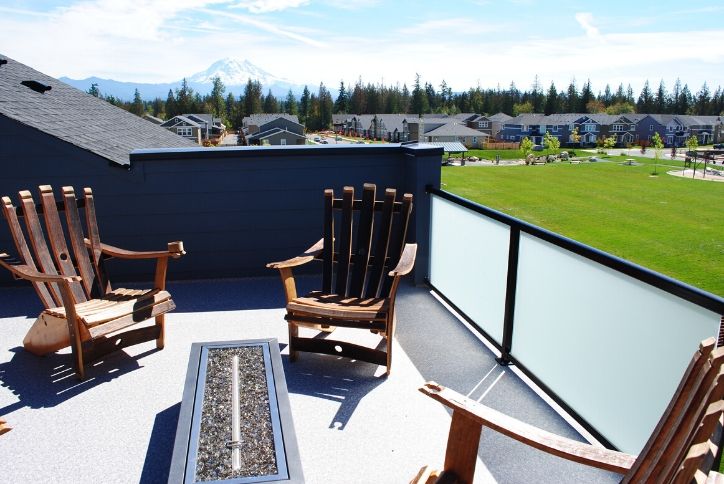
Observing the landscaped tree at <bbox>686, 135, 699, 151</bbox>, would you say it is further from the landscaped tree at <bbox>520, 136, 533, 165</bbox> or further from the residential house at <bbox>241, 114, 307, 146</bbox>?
the residential house at <bbox>241, 114, 307, 146</bbox>

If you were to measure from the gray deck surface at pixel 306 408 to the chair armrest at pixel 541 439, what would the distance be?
859 mm

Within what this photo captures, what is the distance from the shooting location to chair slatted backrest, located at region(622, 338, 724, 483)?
1.14m

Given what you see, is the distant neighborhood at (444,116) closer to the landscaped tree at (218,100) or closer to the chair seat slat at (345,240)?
the landscaped tree at (218,100)

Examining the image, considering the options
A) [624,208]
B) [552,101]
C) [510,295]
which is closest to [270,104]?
[552,101]

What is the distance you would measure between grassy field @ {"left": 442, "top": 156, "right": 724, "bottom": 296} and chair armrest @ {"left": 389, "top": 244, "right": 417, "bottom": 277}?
64.1 feet

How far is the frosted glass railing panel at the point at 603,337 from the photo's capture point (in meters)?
2.25

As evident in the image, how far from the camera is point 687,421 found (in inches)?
47.1

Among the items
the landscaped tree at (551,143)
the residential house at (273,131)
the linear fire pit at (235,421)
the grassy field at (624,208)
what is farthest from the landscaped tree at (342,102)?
the linear fire pit at (235,421)

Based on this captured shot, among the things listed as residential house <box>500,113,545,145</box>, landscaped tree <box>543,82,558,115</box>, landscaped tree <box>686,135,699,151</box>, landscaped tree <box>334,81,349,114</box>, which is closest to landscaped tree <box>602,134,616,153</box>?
residential house <box>500,113,545,145</box>

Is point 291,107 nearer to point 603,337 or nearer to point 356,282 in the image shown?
point 356,282

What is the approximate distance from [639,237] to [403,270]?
101 ft

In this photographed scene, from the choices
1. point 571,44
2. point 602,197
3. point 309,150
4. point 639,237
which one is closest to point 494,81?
point 571,44

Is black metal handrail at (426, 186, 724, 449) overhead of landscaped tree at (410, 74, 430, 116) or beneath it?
beneath

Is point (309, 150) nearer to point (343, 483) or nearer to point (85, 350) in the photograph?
point (85, 350)
